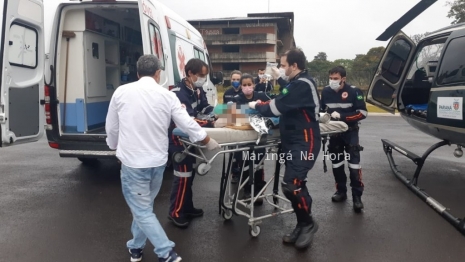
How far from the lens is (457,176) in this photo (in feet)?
22.5

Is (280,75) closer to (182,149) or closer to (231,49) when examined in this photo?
(182,149)

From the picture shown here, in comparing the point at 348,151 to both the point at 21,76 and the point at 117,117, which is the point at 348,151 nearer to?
the point at 117,117

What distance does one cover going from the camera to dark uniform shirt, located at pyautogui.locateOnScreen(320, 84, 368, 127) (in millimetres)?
4957

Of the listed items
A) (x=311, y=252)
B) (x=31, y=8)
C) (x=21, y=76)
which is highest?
(x=31, y=8)

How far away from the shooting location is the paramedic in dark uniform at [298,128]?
3.75 metres

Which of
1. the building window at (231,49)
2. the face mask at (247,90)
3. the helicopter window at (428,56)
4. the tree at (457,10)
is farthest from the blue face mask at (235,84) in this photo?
the building window at (231,49)

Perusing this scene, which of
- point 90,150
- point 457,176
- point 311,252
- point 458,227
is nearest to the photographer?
point 311,252

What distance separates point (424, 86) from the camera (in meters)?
8.03

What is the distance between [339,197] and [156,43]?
10.5 feet

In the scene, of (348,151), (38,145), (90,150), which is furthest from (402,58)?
(38,145)

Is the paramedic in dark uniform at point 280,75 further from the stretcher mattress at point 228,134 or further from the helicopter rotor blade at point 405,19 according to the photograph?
the helicopter rotor blade at point 405,19

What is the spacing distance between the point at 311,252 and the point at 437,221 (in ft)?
5.94

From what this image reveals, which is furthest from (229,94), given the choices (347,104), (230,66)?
(230,66)

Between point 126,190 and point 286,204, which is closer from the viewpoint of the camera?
point 126,190
